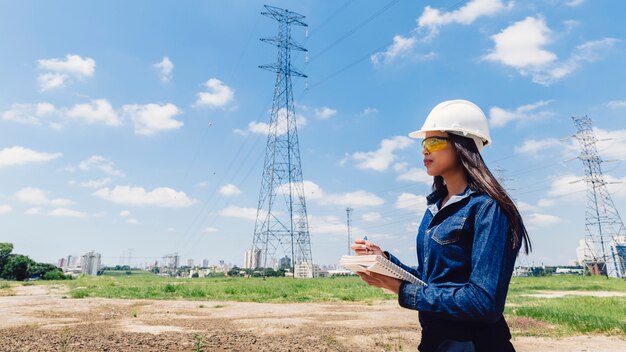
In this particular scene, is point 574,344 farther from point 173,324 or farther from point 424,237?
point 173,324

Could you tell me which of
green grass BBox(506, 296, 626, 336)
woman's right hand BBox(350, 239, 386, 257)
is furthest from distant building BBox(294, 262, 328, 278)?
woman's right hand BBox(350, 239, 386, 257)

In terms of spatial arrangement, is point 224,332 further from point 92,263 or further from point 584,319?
point 92,263

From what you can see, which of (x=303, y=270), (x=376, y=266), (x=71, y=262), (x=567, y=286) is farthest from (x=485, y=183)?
(x=71, y=262)

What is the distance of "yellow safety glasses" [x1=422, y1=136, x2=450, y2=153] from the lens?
154 cm

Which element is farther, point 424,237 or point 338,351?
point 338,351

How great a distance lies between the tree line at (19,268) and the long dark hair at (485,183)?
52740mm

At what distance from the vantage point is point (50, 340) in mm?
6090

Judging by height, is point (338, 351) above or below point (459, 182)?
below

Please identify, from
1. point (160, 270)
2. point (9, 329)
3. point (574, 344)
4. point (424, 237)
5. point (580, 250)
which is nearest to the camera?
point (424, 237)

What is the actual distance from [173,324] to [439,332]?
8.07 metres

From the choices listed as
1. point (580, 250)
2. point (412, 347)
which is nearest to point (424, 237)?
point (412, 347)

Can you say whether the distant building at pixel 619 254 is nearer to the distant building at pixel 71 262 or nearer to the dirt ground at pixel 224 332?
the dirt ground at pixel 224 332

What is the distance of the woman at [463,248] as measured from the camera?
3.92 ft

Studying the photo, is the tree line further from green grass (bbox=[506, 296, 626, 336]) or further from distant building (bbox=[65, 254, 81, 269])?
distant building (bbox=[65, 254, 81, 269])
